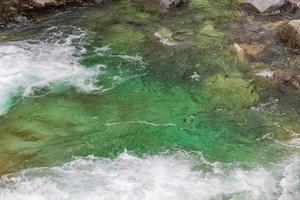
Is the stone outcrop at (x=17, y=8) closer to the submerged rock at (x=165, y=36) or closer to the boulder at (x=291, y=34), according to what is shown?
the submerged rock at (x=165, y=36)

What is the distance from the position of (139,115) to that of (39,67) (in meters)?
3.50

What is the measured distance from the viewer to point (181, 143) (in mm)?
11094

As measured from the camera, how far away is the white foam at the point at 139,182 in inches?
373

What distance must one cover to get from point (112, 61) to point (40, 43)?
7.82ft

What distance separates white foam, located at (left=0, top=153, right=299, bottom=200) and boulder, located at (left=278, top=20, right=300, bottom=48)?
5511 mm

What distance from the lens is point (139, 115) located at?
11.9m

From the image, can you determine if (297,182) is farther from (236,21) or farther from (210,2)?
(210,2)

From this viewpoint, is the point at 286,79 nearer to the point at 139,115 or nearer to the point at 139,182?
the point at 139,115

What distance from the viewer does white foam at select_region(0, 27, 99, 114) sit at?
1273 centimetres

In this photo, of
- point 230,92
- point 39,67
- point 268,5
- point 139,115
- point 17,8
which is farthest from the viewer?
point 268,5

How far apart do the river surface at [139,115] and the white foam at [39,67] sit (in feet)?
0.10

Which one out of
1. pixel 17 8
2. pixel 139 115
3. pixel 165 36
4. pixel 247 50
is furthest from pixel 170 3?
pixel 139 115

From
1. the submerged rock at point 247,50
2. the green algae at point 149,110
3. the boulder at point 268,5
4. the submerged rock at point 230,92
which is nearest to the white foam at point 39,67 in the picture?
the green algae at point 149,110

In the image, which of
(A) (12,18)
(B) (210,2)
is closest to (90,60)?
(A) (12,18)
